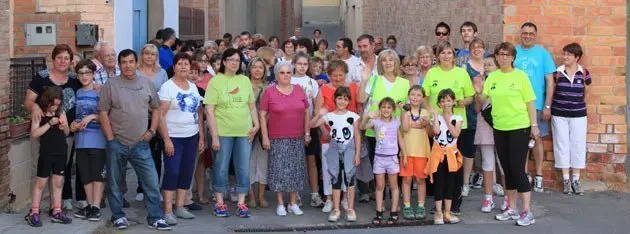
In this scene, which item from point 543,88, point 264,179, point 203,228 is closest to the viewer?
point 203,228

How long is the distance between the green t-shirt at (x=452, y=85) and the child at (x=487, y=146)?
258 millimetres

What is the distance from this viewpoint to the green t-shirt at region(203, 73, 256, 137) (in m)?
9.77

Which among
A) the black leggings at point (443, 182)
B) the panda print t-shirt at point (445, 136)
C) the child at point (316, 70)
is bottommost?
the black leggings at point (443, 182)

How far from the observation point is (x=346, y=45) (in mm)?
11539

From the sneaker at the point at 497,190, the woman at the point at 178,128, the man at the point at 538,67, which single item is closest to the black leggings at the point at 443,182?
the sneaker at the point at 497,190

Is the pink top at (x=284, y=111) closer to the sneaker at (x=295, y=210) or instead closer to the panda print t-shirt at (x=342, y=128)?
the panda print t-shirt at (x=342, y=128)

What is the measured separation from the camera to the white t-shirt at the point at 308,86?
10.3 m

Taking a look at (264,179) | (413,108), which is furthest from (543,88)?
(264,179)

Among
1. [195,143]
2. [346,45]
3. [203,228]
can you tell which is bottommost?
[203,228]

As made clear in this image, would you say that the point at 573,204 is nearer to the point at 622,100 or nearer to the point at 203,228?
the point at 622,100

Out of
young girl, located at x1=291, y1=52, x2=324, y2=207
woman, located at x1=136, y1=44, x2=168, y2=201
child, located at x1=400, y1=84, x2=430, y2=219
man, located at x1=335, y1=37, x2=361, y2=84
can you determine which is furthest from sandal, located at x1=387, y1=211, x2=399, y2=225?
woman, located at x1=136, y1=44, x2=168, y2=201

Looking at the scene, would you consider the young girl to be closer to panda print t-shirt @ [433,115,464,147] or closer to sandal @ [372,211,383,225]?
sandal @ [372,211,383,225]

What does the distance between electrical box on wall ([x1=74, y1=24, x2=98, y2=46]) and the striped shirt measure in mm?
5813

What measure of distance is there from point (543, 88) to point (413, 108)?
2.15 meters
